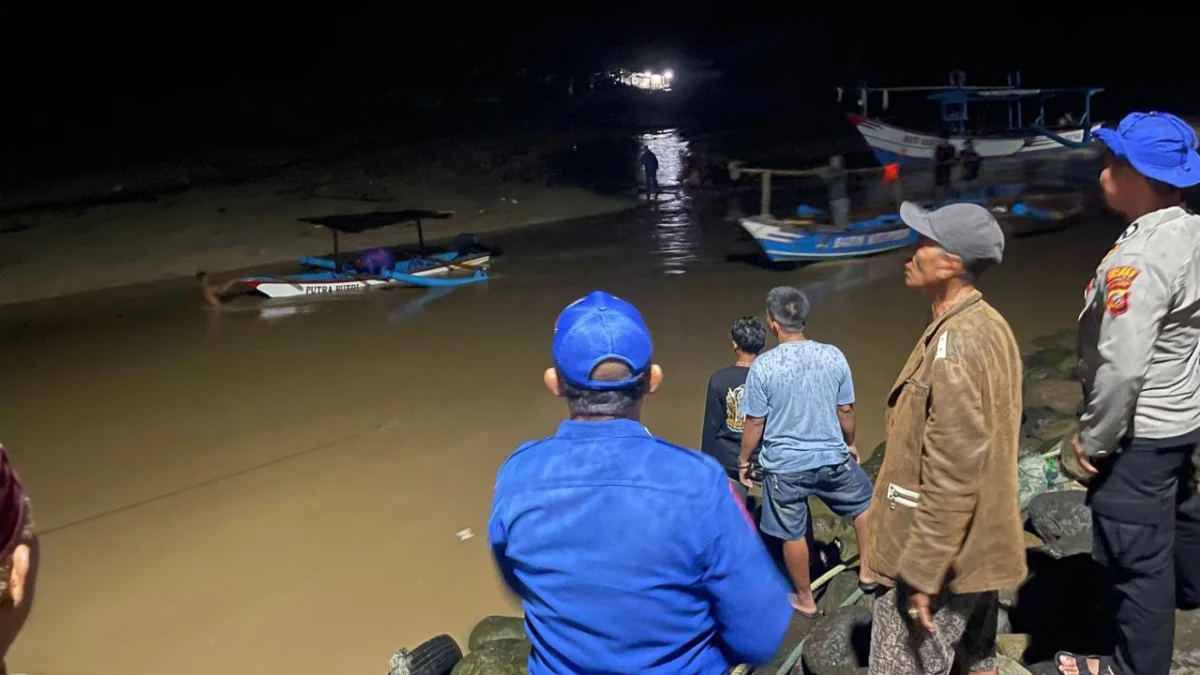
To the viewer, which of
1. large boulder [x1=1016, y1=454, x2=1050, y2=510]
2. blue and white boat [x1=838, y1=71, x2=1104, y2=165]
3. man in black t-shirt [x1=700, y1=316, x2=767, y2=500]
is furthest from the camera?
blue and white boat [x1=838, y1=71, x2=1104, y2=165]

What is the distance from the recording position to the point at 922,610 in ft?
9.30

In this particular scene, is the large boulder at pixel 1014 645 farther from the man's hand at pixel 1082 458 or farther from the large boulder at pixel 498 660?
the large boulder at pixel 498 660

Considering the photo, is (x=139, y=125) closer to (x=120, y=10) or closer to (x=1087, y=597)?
(x=120, y=10)

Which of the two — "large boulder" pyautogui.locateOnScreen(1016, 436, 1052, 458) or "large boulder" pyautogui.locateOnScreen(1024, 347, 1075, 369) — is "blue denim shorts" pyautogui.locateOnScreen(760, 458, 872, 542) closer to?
"large boulder" pyautogui.locateOnScreen(1016, 436, 1052, 458)

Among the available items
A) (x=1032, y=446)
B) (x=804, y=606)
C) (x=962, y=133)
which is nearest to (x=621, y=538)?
(x=804, y=606)

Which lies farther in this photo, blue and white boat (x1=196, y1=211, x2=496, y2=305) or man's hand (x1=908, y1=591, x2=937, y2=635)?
blue and white boat (x1=196, y1=211, x2=496, y2=305)

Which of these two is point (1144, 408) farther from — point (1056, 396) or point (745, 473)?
point (1056, 396)

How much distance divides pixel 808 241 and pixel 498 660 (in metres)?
11.1

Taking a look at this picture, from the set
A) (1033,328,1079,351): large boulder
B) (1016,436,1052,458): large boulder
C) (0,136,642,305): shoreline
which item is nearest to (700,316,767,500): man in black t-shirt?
(1016,436,1052,458): large boulder

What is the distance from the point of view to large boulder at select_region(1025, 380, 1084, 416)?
7191mm

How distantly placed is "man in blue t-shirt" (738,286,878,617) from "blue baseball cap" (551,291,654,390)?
7.15 ft

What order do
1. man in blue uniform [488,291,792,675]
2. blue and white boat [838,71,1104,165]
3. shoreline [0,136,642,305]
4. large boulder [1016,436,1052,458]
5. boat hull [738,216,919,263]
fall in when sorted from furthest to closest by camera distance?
blue and white boat [838,71,1104,165] < shoreline [0,136,642,305] < boat hull [738,216,919,263] < large boulder [1016,436,1052,458] < man in blue uniform [488,291,792,675]

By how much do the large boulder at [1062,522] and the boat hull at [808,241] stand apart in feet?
31.3

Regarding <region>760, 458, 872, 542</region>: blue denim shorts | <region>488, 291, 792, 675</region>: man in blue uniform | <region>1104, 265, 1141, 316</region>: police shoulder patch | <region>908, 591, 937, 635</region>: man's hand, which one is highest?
<region>1104, 265, 1141, 316</region>: police shoulder patch
